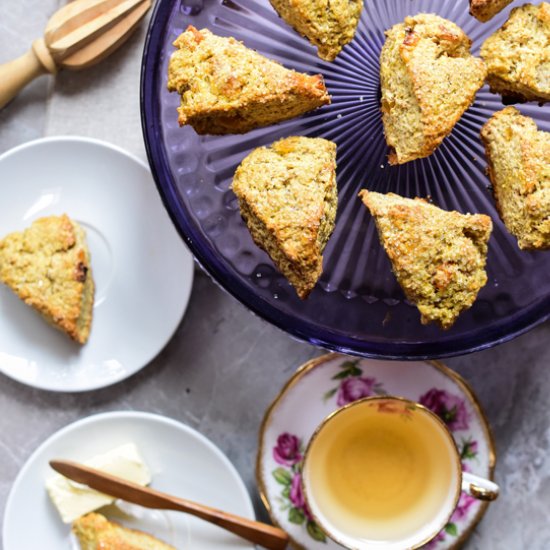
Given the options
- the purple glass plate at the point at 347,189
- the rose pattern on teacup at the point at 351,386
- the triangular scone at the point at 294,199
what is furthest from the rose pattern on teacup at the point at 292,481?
the triangular scone at the point at 294,199

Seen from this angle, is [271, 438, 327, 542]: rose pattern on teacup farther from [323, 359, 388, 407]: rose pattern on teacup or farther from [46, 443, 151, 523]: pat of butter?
[46, 443, 151, 523]: pat of butter

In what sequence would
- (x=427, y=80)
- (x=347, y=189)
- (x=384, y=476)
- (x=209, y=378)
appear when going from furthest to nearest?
(x=209, y=378)
(x=384, y=476)
(x=347, y=189)
(x=427, y=80)

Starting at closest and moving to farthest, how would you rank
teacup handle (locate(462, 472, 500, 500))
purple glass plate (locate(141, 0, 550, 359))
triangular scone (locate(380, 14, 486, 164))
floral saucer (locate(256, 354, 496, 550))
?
triangular scone (locate(380, 14, 486, 164)) < purple glass plate (locate(141, 0, 550, 359)) < teacup handle (locate(462, 472, 500, 500)) < floral saucer (locate(256, 354, 496, 550))

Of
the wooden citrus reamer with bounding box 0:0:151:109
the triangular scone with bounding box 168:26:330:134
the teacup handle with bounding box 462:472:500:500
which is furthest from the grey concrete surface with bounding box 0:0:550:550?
the triangular scone with bounding box 168:26:330:134

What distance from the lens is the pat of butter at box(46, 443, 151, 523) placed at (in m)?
1.74

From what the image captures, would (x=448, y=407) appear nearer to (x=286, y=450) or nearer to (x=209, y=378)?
(x=286, y=450)

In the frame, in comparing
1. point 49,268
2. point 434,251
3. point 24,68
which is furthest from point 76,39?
point 434,251

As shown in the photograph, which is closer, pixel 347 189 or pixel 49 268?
pixel 347 189

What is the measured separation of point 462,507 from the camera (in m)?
1.72

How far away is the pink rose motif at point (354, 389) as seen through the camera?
1714 mm

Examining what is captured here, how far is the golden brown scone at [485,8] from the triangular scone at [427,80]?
3 cm

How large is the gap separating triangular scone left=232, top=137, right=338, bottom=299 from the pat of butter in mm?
649

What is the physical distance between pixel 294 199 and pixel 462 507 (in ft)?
2.65

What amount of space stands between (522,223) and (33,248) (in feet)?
3.10
